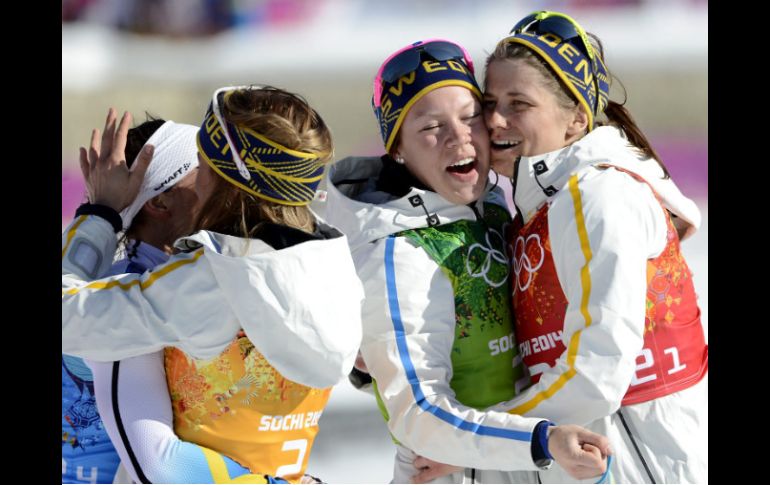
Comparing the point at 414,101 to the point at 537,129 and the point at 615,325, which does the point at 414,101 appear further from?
the point at 615,325

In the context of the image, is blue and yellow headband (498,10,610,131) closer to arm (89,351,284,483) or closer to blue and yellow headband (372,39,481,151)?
blue and yellow headband (372,39,481,151)

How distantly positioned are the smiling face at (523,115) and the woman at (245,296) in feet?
2.49

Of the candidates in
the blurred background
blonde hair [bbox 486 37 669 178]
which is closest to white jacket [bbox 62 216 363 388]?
blonde hair [bbox 486 37 669 178]

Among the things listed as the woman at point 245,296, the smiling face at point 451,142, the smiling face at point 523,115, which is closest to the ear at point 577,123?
the smiling face at point 523,115

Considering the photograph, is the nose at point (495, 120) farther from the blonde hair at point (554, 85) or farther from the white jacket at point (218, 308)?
the white jacket at point (218, 308)

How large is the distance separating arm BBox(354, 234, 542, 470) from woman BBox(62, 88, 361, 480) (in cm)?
33

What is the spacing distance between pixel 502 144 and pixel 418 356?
724 mm

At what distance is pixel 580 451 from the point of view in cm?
259

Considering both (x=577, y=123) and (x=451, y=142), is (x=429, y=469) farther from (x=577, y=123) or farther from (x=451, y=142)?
(x=577, y=123)

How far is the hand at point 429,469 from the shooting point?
3.00 m

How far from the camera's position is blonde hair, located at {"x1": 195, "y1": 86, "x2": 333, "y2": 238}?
2.49m

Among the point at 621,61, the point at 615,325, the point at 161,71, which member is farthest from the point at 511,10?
the point at 615,325

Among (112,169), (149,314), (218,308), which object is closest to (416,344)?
(218,308)
